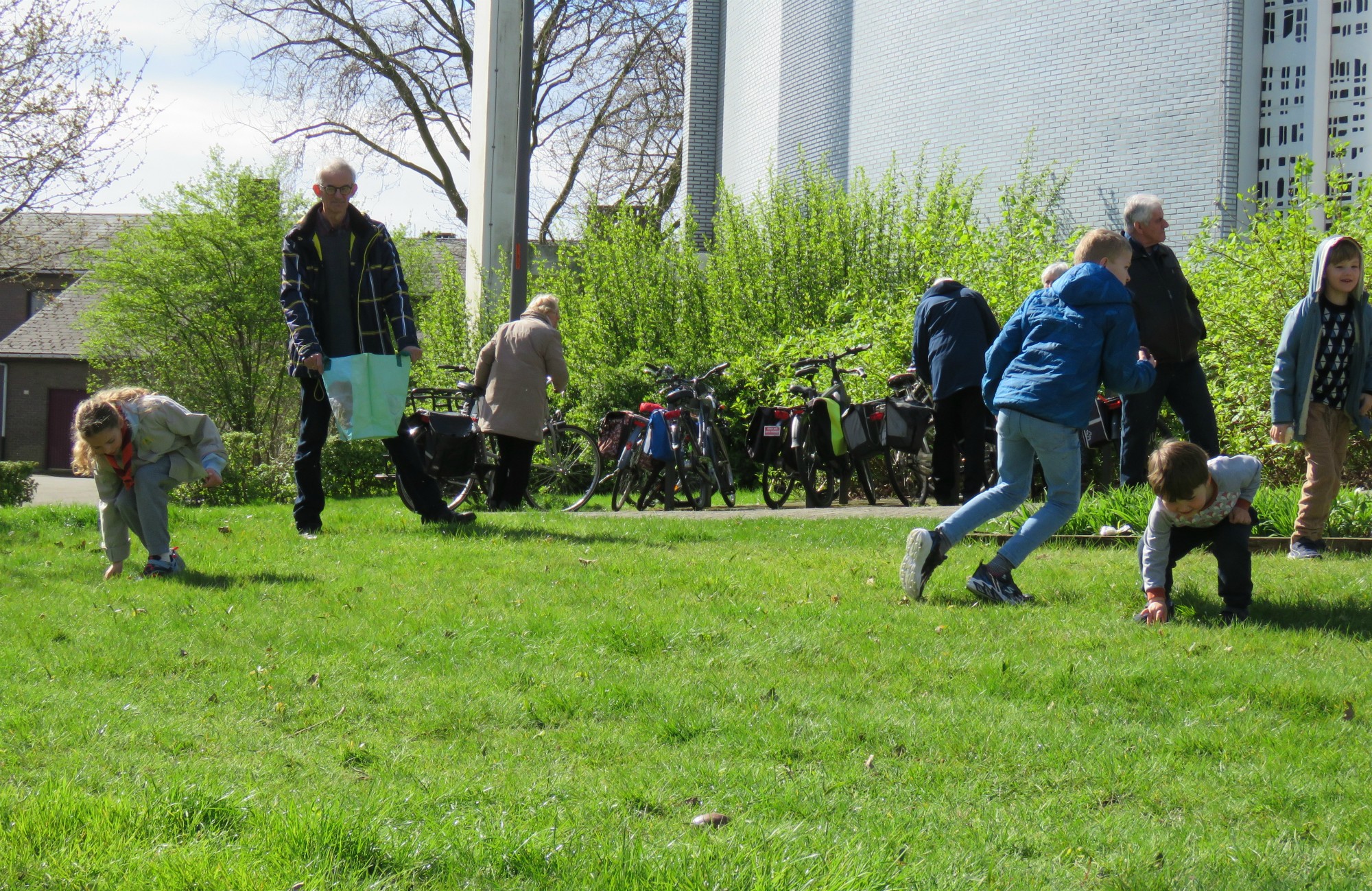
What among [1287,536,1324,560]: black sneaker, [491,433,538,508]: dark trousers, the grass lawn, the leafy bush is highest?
[491,433,538,508]: dark trousers

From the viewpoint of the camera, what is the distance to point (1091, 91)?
60.1ft

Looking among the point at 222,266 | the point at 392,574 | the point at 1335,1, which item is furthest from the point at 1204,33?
the point at 222,266

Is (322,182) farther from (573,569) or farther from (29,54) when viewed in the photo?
(29,54)

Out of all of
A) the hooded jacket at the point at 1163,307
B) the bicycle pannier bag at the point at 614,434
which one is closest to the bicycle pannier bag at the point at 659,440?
the bicycle pannier bag at the point at 614,434

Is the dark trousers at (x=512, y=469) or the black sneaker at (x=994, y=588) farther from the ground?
the dark trousers at (x=512, y=469)

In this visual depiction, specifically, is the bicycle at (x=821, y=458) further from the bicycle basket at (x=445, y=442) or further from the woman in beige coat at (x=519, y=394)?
the bicycle basket at (x=445, y=442)

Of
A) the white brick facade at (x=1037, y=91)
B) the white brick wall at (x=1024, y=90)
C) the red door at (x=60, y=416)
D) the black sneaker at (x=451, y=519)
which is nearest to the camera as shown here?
the black sneaker at (x=451, y=519)

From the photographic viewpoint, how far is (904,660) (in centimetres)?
467

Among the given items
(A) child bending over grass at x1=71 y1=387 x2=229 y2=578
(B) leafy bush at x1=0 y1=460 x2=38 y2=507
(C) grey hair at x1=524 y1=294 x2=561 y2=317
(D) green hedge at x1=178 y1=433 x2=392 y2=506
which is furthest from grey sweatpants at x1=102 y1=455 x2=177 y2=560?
(B) leafy bush at x1=0 y1=460 x2=38 y2=507

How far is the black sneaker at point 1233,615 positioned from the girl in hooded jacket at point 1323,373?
1937 millimetres

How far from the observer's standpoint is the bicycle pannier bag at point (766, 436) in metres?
12.6

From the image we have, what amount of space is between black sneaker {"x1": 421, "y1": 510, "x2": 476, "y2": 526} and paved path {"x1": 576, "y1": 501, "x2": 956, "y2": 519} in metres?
1.68

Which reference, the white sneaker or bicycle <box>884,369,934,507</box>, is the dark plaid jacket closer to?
the white sneaker

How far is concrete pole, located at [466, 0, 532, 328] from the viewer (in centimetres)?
2002
